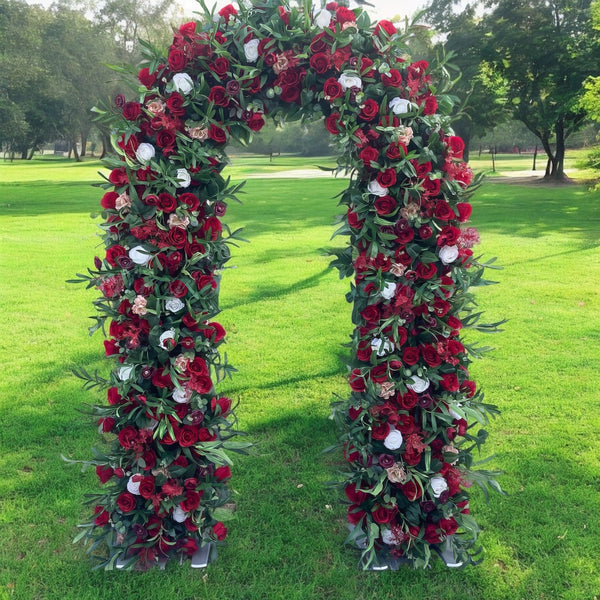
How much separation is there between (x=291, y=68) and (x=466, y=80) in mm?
29290

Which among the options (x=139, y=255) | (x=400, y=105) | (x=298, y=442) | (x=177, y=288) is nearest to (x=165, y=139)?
(x=139, y=255)

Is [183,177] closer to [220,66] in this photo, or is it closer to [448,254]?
[220,66]

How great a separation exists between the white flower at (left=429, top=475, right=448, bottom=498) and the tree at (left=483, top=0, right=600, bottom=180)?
2668cm

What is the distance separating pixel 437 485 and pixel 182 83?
275 cm

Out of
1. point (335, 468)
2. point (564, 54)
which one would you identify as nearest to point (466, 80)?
point (564, 54)

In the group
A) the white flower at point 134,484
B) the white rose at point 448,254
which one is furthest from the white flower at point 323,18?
the white flower at point 134,484

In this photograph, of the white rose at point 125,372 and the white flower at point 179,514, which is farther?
the white flower at point 179,514

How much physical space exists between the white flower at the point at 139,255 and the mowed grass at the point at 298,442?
1876 millimetres

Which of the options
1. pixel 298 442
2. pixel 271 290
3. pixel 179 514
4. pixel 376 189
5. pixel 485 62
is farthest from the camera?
pixel 485 62

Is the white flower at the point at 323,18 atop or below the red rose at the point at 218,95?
atop

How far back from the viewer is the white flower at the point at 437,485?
3.43 metres

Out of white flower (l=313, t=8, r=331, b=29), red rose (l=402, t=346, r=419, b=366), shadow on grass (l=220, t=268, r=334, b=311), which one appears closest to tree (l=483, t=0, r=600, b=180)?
shadow on grass (l=220, t=268, r=334, b=311)

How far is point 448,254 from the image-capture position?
3279mm

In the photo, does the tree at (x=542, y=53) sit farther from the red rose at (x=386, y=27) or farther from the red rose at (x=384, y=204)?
the red rose at (x=384, y=204)
